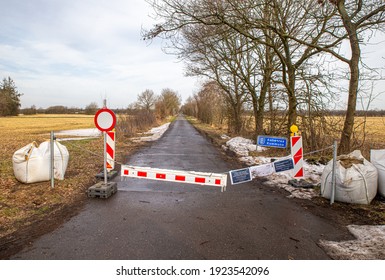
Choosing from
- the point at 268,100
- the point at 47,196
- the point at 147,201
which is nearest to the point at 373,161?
the point at 147,201

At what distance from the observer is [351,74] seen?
26.5 ft

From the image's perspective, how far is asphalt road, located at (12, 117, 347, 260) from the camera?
3250 mm

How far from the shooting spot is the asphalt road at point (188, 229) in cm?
325

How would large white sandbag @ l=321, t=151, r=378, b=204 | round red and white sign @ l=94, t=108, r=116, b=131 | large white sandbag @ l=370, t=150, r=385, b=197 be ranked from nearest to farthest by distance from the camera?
large white sandbag @ l=321, t=151, r=378, b=204, large white sandbag @ l=370, t=150, r=385, b=197, round red and white sign @ l=94, t=108, r=116, b=131

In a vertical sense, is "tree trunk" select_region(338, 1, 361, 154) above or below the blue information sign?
above

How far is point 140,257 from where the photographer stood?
3.12 metres

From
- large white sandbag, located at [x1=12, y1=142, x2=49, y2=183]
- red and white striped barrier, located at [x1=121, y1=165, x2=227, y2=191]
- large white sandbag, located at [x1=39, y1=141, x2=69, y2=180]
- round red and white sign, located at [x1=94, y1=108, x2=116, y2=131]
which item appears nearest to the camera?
red and white striped barrier, located at [x1=121, y1=165, x2=227, y2=191]

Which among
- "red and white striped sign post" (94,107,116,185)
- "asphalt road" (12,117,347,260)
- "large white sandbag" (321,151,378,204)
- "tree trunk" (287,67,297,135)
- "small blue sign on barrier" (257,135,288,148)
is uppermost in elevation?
"tree trunk" (287,67,297,135)

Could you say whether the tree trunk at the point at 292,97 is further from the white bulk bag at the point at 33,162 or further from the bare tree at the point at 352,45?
the white bulk bag at the point at 33,162

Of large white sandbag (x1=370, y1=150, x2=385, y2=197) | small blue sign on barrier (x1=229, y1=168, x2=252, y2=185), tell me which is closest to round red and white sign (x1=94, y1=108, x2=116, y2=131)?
small blue sign on barrier (x1=229, y1=168, x2=252, y2=185)

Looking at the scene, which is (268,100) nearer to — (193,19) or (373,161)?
(193,19)

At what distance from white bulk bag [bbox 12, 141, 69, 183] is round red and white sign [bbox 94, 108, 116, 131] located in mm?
1446

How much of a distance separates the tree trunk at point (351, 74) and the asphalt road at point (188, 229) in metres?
4.00

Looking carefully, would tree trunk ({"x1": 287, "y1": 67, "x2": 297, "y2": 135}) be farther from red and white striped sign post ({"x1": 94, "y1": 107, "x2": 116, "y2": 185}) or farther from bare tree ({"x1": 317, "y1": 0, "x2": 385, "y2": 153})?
red and white striped sign post ({"x1": 94, "y1": 107, "x2": 116, "y2": 185})
